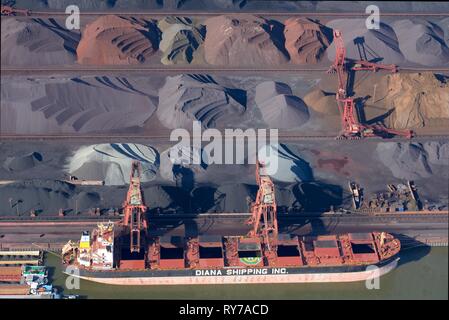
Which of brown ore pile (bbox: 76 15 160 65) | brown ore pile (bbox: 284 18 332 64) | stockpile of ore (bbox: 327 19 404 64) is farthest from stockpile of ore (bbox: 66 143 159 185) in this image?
stockpile of ore (bbox: 327 19 404 64)

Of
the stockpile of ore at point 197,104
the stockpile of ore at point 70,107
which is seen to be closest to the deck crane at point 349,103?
the stockpile of ore at point 197,104

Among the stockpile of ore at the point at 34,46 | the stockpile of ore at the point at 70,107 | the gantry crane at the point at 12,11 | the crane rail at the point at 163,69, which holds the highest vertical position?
the gantry crane at the point at 12,11

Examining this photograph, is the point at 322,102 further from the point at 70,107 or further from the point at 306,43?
the point at 70,107

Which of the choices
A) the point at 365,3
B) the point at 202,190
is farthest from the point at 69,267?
the point at 365,3

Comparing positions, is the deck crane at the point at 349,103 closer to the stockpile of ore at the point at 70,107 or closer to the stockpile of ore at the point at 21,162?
the stockpile of ore at the point at 70,107

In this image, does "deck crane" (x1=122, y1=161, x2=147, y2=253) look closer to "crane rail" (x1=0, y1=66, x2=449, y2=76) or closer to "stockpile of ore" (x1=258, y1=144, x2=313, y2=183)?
"stockpile of ore" (x1=258, y1=144, x2=313, y2=183)
